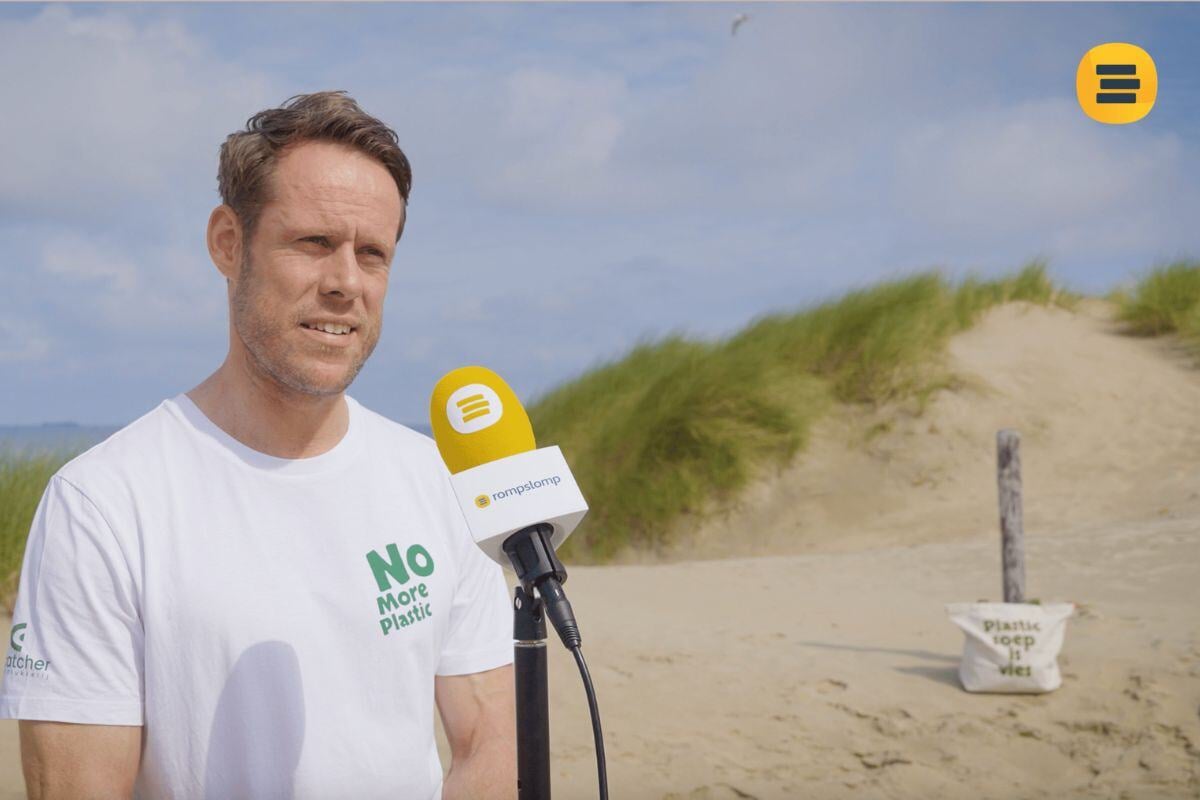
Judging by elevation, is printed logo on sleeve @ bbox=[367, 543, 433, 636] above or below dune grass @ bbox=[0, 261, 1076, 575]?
below

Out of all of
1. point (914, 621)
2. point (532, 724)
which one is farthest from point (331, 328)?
point (914, 621)

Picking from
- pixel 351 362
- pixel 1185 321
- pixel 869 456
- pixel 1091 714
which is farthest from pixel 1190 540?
pixel 351 362

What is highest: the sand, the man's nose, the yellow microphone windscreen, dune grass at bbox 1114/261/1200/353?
dune grass at bbox 1114/261/1200/353

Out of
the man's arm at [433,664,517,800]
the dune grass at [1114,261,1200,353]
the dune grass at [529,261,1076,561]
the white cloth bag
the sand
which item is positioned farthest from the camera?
the dune grass at [1114,261,1200,353]

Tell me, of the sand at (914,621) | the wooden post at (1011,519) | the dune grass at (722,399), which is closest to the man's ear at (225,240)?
the sand at (914,621)

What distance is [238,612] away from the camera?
6.42 ft

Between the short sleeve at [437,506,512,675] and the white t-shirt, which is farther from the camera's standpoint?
the short sleeve at [437,506,512,675]

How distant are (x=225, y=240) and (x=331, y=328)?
0.90 feet

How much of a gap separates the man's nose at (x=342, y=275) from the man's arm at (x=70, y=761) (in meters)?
0.77

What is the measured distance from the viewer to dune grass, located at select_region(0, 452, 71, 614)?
8.59 meters

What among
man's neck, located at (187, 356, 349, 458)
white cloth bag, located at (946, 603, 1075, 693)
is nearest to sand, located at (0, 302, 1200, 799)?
white cloth bag, located at (946, 603, 1075, 693)

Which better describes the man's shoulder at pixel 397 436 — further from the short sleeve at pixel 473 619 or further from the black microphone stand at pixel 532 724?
the black microphone stand at pixel 532 724

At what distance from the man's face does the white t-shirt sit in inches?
7.2

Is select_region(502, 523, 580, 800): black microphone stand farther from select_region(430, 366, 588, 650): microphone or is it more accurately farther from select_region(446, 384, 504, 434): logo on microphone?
select_region(446, 384, 504, 434): logo on microphone
